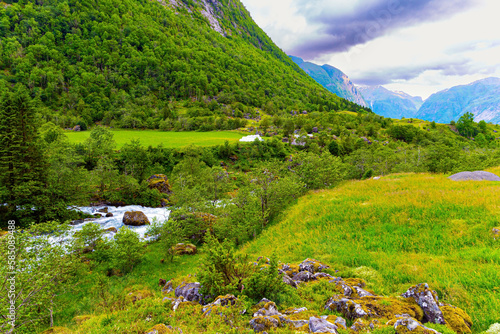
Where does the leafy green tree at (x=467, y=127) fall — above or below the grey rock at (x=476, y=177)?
above

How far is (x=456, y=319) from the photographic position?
5.11 m

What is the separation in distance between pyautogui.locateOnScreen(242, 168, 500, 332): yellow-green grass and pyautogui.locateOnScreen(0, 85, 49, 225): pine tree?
131ft

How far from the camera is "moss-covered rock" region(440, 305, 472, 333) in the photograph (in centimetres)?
500

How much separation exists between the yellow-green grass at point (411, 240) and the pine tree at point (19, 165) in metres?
40.0

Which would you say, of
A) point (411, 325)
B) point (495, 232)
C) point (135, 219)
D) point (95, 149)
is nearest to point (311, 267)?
point (411, 325)

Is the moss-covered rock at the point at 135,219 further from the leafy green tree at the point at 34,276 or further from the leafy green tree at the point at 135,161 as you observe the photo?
the leafy green tree at the point at 135,161

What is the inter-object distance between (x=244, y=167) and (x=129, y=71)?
16295 centimetres

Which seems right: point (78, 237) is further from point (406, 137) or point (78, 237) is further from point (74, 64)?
point (74, 64)

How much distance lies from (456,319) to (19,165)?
51.7 m

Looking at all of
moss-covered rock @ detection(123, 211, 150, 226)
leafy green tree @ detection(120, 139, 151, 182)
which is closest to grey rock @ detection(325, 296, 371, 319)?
moss-covered rock @ detection(123, 211, 150, 226)

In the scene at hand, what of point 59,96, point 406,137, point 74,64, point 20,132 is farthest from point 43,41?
point 406,137

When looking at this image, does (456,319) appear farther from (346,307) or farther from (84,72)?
(84,72)

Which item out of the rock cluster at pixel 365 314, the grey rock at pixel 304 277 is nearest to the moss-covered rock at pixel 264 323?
the rock cluster at pixel 365 314

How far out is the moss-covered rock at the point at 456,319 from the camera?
500 centimetres
